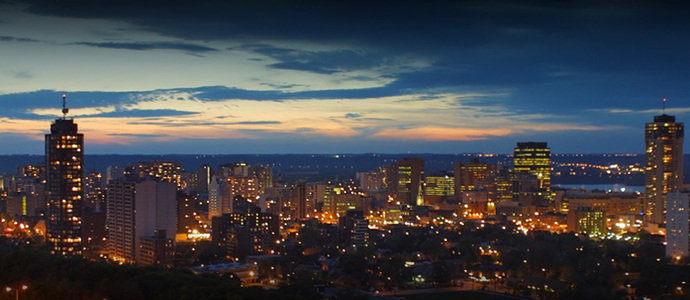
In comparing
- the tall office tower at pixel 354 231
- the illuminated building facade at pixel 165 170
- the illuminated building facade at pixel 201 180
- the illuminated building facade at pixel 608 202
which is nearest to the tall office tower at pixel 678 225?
the tall office tower at pixel 354 231

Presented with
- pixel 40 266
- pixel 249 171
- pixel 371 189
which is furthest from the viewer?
pixel 371 189

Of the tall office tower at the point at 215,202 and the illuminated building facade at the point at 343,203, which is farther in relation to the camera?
the illuminated building facade at the point at 343,203

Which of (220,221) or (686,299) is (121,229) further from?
(686,299)

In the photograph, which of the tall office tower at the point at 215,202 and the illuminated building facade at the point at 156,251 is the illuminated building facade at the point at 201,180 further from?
the illuminated building facade at the point at 156,251

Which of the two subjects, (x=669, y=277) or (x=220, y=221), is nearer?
(x=669, y=277)

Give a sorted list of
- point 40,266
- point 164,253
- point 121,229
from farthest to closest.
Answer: point 121,229
point 164,253
point 40,266

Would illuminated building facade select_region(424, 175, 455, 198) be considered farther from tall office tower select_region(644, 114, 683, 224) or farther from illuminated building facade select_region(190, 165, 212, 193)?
tall office tower select_region(644, 114, 683, 224)

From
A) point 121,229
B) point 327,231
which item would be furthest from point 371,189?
point 121,229
